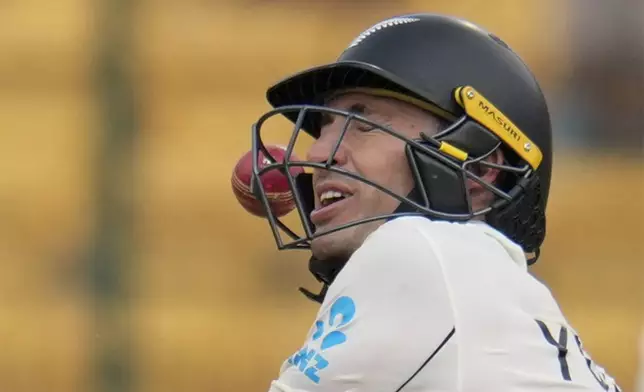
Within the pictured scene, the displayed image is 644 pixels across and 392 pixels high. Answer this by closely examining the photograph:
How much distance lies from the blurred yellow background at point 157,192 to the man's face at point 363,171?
2735mm

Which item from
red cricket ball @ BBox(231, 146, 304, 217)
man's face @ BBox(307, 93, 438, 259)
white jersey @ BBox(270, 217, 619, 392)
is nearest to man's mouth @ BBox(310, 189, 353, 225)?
man's face @ BBox(307, 93, 438, 259)

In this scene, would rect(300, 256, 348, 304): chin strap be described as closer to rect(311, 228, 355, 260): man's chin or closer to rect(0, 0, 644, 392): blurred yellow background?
rect(311, 228, 355, 260): man's chin

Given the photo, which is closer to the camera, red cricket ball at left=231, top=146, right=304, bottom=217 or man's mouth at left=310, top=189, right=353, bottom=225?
man's mouth at left=310, top=189, right=353, bottom=225

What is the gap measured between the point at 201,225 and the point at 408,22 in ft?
9.25

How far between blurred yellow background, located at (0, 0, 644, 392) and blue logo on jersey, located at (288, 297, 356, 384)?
3.13 meters

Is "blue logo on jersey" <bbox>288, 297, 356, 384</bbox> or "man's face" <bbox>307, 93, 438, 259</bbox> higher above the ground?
"man's face" <bbox>307, 93, 438, 259</bbox>

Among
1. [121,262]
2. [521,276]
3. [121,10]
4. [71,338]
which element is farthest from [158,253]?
[521,276]

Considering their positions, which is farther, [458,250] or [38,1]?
[38,1]

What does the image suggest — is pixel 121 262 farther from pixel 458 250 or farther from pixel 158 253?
pixel 458 250

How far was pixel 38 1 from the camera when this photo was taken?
204 inches

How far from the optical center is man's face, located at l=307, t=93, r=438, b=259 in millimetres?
2287

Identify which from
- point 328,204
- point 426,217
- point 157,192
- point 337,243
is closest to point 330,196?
point 328,204

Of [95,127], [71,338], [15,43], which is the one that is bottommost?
[71,338]

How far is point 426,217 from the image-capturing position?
7.23ft
